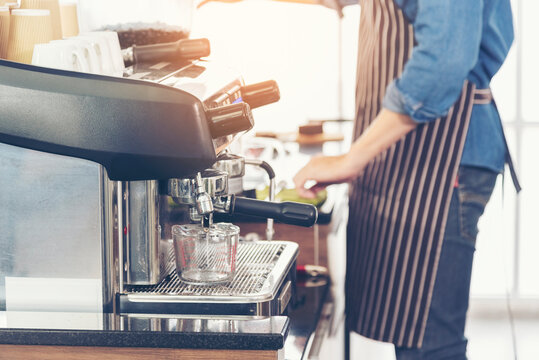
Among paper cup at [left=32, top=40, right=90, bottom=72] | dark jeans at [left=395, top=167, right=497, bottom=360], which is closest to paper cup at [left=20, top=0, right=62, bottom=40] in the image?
paper cup at [left=32, top=40, right=90, bottom=72]

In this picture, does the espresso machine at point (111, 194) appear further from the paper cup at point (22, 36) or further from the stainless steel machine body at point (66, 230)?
the paper cup at point (22, 36)

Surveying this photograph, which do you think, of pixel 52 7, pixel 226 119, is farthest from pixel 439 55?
pixel 52 7

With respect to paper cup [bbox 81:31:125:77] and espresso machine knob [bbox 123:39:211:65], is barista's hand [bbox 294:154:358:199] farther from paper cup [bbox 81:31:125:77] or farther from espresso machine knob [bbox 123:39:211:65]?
paper cup [bbox 81:31:125:77]

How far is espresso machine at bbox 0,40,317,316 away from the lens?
875 mm

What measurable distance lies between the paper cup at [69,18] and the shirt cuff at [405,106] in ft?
1.78

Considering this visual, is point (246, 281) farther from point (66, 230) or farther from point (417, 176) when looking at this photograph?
point (417, 176)

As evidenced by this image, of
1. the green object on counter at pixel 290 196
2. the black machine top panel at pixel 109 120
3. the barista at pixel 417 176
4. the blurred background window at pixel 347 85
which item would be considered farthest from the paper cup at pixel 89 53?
the blurred background window at pixel 347 85

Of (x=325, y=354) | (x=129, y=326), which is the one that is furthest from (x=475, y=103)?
(x=129, y=326)

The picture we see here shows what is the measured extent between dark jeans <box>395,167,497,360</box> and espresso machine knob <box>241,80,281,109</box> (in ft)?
1.29

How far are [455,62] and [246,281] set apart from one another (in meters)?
0.53

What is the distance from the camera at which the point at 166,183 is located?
994 millimetres

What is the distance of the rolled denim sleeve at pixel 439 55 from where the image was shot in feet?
4.16

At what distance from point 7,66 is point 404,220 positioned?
805 mm

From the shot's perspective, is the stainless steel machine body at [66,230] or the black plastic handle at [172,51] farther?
the black plastic handle at [172,51]
